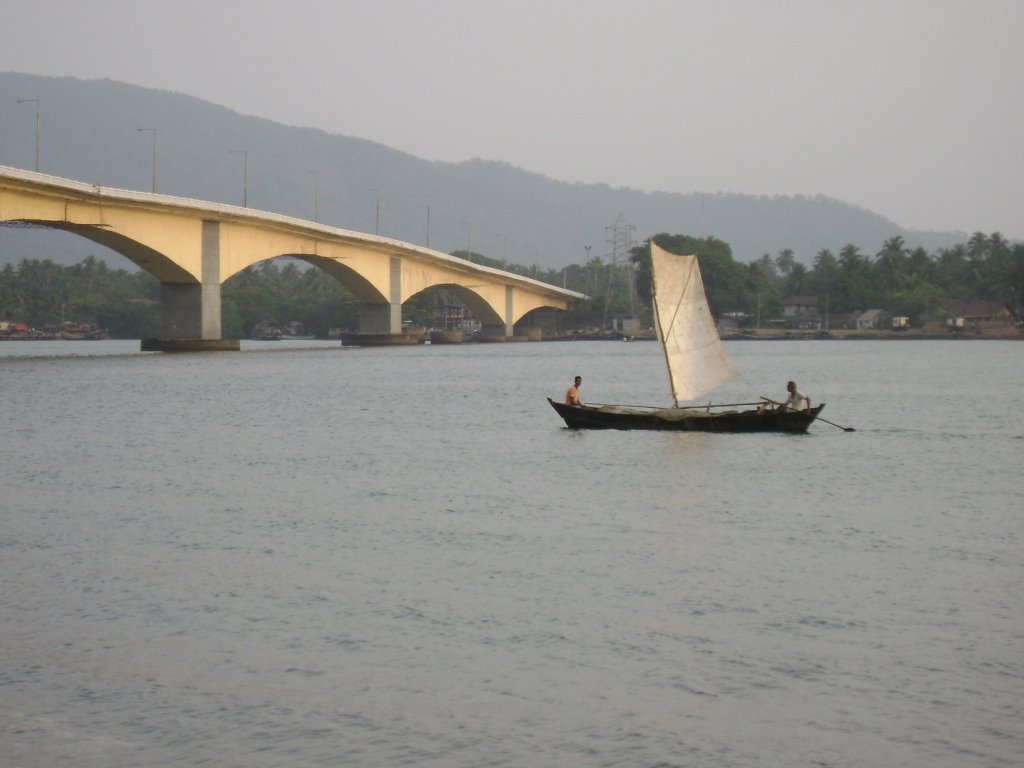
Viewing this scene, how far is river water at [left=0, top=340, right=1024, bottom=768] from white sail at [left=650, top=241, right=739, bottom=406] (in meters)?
4.51

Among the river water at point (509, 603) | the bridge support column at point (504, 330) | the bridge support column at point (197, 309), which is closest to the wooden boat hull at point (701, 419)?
the river water at point (509, 603)

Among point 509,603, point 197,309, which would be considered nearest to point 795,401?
point 509,603

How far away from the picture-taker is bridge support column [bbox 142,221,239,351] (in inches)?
3637

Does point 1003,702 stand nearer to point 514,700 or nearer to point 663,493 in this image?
point 514,700

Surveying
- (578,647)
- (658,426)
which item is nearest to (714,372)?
(658,426)

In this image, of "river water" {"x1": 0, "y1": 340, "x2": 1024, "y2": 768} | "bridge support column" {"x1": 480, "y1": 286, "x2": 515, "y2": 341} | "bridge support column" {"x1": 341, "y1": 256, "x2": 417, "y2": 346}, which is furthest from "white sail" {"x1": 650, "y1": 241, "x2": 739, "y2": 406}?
"bridge support column" {"x1": 480, "y1": 286, "x2": 515, "y2": 341}

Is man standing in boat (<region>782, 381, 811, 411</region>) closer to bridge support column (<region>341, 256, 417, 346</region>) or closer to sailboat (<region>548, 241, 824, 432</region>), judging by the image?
sailboat (<region>548, 241, 824, 432</region>)

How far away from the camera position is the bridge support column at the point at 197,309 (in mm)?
92375

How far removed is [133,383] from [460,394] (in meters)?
16.0

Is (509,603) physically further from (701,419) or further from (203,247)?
(203,247)

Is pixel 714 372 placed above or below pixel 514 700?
above

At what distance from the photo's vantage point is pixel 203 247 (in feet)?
301

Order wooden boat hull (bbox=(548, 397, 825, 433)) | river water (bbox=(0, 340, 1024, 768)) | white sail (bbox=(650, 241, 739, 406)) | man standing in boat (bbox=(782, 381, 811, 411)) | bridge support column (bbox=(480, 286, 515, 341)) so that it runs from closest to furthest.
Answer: river water (bbox=(0, 340, 1024, 768))
wooden boat hull (bbox=(548, 397, 825, 433))
man standing in boat (bbox=(782, 381, 811, 411))
white sail (bbox=(650, 241, 739, 406))
bridge support column (bbox=(480, 286, 515, 341))

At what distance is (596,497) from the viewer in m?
28.7
